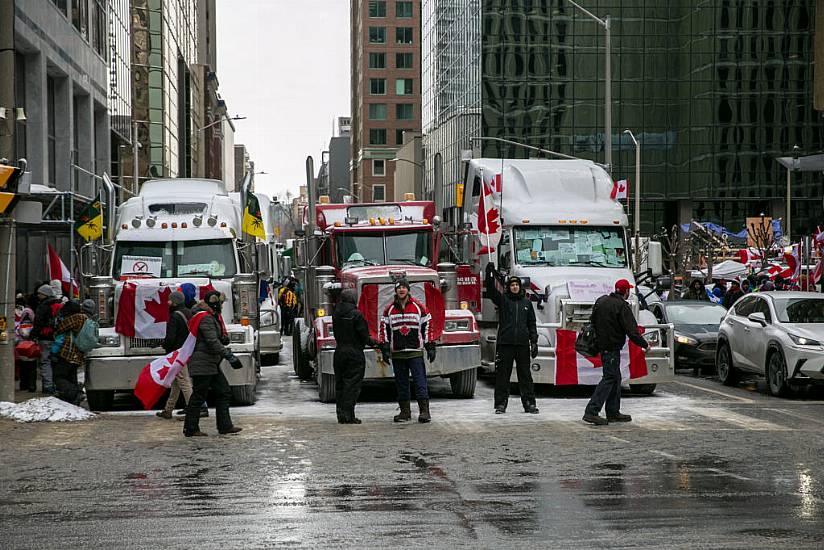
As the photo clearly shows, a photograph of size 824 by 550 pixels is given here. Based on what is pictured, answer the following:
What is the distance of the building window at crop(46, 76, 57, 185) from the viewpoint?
41.3 meters

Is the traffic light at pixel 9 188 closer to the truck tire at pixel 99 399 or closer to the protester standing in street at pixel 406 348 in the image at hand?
the truck tire at pixel 99 399

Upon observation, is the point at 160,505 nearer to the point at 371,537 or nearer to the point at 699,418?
the point at 371,537

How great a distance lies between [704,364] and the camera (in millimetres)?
25938

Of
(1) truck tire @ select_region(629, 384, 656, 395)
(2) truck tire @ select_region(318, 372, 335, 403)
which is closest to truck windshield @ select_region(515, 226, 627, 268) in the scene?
(1) truck tire @ select_region(629, 384, 656, 395)

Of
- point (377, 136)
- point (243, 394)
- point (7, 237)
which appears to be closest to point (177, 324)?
point (243, 394)

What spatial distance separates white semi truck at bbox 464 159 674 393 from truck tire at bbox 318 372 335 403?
3264 mm

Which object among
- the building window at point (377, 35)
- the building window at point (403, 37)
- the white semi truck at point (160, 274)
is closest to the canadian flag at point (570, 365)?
the white semi truck at point (160, 274)

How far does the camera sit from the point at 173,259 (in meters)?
19.5

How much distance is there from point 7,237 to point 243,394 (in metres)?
4.14

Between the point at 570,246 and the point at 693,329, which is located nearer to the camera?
the point at 570,246

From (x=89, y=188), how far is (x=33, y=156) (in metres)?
9.89

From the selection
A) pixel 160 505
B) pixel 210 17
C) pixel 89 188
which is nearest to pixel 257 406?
pixel 160 505

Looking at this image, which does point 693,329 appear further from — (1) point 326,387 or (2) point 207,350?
(2) point 207,350

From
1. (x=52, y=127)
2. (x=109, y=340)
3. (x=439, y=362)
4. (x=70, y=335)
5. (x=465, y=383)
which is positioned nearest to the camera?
(x=70, y=335)
